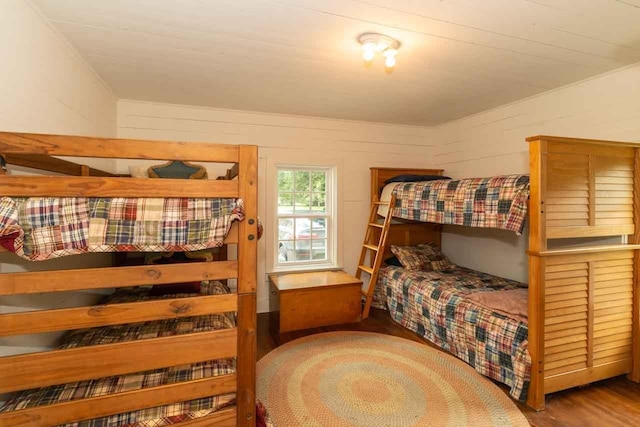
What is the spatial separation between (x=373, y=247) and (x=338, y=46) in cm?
237

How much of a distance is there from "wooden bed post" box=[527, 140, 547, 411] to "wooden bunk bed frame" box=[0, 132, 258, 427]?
1.79m

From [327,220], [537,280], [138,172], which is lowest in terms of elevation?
[537,280]

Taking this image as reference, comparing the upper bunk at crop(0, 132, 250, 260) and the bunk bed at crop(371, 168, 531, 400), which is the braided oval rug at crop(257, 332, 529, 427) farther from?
the upper bunk at crop(0, 132, 250, 260)

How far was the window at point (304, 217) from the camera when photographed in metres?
3.98

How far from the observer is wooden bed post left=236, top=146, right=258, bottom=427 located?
1.52 metres

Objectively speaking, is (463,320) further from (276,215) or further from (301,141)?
(301,141)

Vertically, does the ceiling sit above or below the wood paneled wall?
above

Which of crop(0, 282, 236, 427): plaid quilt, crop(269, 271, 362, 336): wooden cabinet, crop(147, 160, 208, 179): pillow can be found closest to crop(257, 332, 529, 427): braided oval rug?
crop(269, 271, 362, 336): wooden cabinet

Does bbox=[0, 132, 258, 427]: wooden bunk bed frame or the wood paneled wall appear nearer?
bbox=[0, 132, 258, 427]: wooden bunk bed frame

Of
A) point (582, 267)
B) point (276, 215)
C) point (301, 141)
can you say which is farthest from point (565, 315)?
point (301, 141)

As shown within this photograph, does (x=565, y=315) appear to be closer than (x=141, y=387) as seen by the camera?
No

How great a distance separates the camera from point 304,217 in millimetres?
4055

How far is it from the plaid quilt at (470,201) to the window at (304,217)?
0.93 m

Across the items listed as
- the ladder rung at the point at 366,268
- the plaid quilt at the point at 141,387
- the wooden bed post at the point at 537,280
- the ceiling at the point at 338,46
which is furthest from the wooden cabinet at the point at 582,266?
the plaid quilt at the point at 141,387
